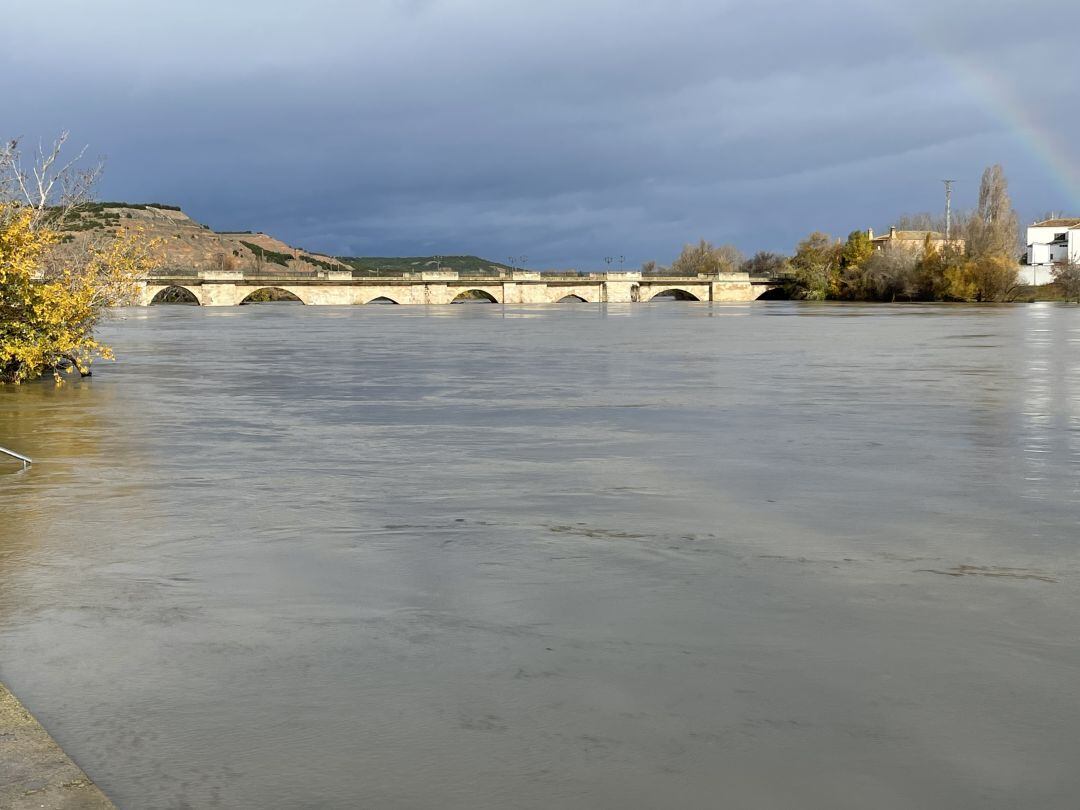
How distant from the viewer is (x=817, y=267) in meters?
138

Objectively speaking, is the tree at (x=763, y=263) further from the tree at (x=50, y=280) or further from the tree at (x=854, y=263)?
the tree at (x=50, y=280)

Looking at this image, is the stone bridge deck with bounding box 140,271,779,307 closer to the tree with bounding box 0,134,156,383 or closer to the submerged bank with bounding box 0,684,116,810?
the tree with bounding box 0,134,156,383

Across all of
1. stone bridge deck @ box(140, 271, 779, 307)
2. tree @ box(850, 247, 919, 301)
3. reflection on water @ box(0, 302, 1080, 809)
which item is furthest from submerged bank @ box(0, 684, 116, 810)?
stone bridge deck @ box(140, 271, 779, 307)

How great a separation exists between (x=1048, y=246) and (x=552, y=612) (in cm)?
15230

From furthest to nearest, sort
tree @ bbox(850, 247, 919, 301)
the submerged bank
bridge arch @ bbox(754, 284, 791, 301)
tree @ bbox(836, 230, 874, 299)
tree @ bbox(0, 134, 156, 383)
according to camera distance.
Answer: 1. bridge arch @ bbox(754, 284, 791, 301)
2. tree @ bbox(836, 230, 874, 299)
3. tree @ bbox(850, 247, 919, 301)
4. tree @ bbox(0, 134, 156, 383)
5. the submerged bank

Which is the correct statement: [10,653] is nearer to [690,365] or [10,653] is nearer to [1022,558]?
[1022,558]

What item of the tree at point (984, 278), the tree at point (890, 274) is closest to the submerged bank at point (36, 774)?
the tree at point (984, 278)

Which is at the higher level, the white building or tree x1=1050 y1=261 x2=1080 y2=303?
the white building

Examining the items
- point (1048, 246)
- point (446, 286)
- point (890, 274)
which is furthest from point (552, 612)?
point (1048, 246)

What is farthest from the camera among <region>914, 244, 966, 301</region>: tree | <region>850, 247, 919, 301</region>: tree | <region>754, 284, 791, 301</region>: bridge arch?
<region>754, 284, 791, 301</region>: bridge arch

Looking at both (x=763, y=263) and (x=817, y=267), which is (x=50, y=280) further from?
(x=763, y=263)

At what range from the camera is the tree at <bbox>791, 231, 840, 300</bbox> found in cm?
13600

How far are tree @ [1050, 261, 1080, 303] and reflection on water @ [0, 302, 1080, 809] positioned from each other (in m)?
100

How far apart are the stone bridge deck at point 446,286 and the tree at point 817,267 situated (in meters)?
9.51
